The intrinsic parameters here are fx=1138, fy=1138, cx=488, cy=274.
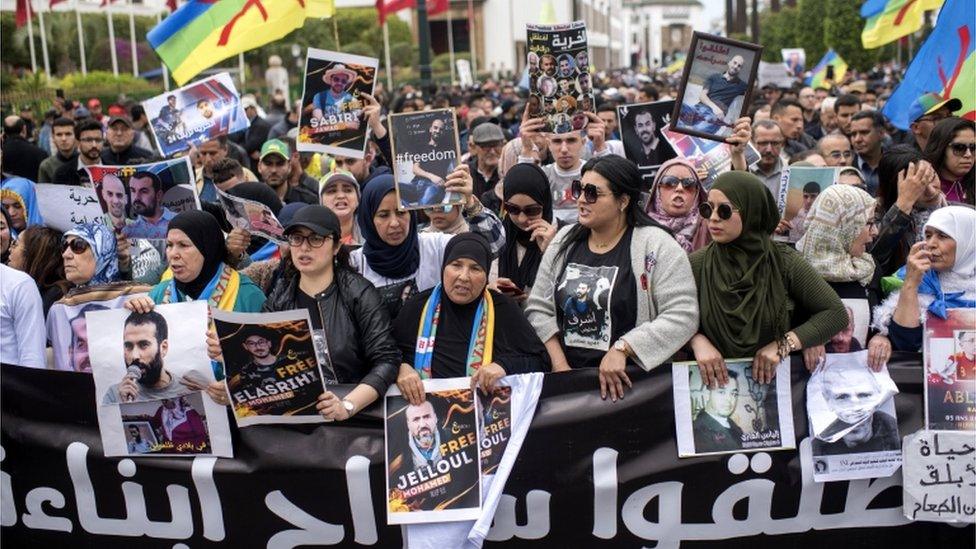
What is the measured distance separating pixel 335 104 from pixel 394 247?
1.59 metres

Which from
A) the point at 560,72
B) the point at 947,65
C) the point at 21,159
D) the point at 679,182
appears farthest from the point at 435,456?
the point at 21,159

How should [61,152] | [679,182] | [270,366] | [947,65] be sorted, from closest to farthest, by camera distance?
[270,366], [679,182], [947,65], [61,152]

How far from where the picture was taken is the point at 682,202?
5246mm

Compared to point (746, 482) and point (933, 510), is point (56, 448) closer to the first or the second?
point (746, 482)

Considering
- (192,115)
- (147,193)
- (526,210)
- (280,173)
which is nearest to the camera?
(526,210)

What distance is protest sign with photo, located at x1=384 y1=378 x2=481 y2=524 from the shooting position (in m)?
4.38

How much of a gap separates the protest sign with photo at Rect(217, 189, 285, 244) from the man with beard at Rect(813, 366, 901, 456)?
246cm

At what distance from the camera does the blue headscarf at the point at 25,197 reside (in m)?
6.75

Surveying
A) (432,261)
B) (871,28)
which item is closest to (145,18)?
(871,28)

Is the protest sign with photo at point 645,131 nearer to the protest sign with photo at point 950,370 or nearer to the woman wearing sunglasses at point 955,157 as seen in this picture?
the woman wearing sunglasses at point 955,157

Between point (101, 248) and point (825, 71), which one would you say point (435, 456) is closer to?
point (101, 248)

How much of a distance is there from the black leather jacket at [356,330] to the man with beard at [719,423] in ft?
3.98

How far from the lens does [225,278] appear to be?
4.79m

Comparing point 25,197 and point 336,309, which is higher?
point 25,197
